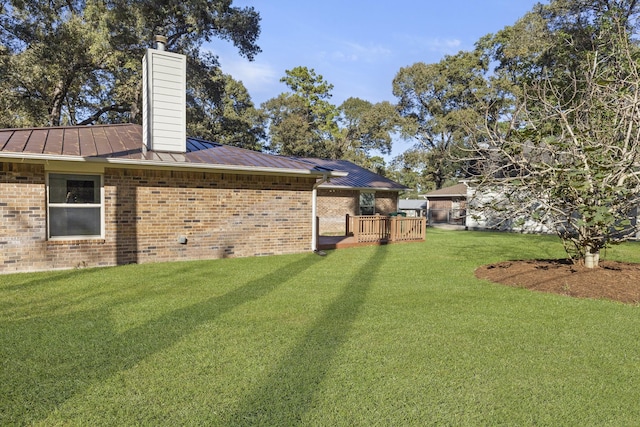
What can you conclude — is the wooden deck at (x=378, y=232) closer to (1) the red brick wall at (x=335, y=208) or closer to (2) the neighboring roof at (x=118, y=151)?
(2) the neighboring roof at (x=118, y=151)

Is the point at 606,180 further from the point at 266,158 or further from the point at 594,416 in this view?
the point at 266,158

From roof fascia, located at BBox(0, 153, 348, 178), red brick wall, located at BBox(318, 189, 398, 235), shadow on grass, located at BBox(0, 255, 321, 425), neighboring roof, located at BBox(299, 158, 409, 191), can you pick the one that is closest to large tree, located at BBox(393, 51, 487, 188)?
neighboring roof, located at BBox(299, 158, 409, 191)

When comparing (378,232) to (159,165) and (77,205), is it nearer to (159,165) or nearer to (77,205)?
(159,165)

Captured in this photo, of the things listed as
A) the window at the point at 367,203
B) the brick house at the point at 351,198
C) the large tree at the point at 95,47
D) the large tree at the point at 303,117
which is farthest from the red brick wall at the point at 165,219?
the large tree at the point at 303,117

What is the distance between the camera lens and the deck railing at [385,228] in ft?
41.9

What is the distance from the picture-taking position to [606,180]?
6.26 m

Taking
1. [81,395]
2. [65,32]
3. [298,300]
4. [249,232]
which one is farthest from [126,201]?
[65,32]

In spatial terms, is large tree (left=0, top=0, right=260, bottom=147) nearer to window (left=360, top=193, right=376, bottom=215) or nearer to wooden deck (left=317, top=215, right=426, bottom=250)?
window (left=360, top=193, right=376, bottom=215)

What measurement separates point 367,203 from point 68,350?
55.5 feet

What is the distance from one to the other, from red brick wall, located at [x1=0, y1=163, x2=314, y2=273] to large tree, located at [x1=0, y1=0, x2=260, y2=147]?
9927 millimetres

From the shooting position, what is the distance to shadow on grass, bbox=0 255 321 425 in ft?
9.30

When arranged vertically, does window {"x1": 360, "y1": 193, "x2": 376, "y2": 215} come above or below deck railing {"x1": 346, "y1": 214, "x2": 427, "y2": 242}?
above

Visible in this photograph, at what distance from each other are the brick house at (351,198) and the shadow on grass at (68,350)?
41.7 feet

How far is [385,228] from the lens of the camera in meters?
13.5
